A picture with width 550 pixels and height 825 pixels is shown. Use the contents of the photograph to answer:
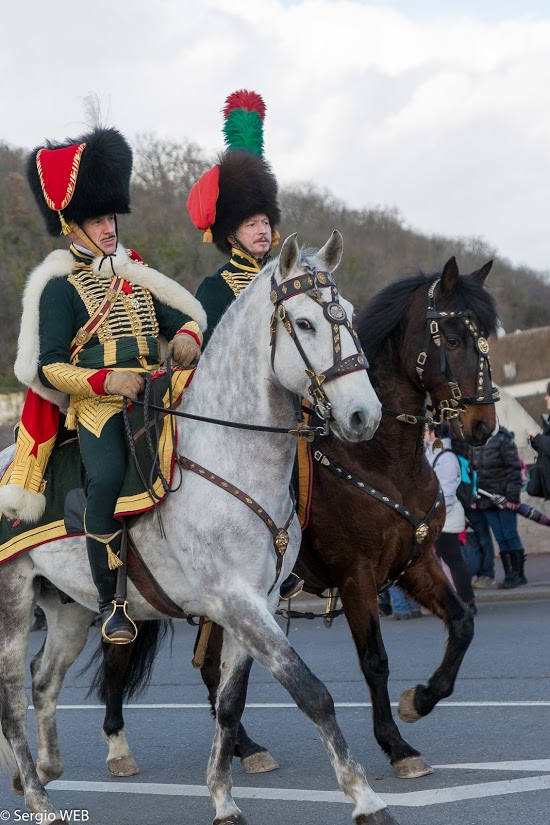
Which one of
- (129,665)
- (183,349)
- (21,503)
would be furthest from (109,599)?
(129,665)

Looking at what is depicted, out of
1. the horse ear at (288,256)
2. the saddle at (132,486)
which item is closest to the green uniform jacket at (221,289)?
the saddle at (132,486)

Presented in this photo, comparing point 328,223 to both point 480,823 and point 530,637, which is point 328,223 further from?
point 480,823

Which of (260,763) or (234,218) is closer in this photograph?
(260,763)

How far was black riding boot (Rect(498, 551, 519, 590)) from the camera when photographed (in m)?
14.4

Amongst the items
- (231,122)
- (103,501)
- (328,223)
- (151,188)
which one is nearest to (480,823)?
(103,501)

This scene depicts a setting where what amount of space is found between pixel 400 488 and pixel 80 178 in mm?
2314

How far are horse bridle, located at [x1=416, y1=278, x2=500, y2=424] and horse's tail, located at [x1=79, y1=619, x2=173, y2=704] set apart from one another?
1.98 m

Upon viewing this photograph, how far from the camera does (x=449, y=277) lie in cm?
693

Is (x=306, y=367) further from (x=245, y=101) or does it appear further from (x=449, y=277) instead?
(x=245, y=101)

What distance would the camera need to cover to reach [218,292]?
7.23 metres

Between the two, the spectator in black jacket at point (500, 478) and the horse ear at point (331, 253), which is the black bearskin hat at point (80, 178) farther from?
the spectator in black jacket at point (500, 478)

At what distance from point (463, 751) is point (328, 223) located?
43.5 metres

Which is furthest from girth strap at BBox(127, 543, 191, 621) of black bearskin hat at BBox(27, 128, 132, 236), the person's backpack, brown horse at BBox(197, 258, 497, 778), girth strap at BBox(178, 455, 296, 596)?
the person's backpack

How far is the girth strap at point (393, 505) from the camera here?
260 inches
